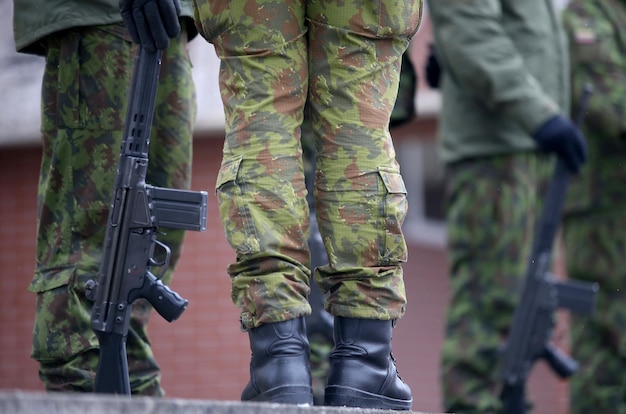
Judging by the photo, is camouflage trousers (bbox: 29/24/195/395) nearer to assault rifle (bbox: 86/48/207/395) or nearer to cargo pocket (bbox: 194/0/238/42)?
assault rifle (bbox: 86/48/207/395)

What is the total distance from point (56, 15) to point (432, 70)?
2341 millimetres

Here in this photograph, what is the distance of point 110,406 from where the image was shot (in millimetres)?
1708

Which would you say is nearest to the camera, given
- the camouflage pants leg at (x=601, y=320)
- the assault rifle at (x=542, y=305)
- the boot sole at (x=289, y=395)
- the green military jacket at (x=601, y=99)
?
the boot sole at (x=289, y=395)

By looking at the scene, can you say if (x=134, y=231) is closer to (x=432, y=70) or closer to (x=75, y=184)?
(x=75, y=184)

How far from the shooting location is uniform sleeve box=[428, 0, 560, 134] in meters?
4.32

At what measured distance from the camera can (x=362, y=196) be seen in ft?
7.54

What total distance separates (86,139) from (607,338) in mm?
2684

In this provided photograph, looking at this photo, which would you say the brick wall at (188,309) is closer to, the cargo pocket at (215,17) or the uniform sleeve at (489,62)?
the uniform sleeve at (489,62)

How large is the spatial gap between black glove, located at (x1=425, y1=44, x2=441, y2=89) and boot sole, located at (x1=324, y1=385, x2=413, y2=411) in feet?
8.90

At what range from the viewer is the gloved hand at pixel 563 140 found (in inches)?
170

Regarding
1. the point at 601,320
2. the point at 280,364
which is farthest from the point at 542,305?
the point at 280,364

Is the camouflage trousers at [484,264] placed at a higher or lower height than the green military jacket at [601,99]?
lower

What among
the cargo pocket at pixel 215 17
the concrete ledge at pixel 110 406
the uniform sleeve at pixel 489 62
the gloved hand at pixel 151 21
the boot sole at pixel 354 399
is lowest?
the boot sole at pixel 354 399

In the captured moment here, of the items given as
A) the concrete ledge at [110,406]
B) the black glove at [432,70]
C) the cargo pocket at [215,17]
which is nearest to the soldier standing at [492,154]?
the black glove at [432,70]
